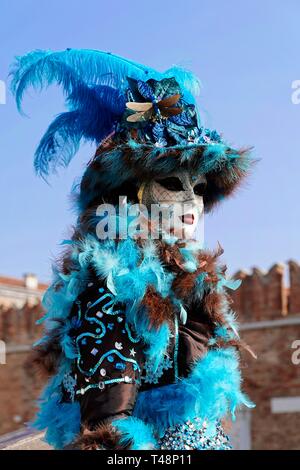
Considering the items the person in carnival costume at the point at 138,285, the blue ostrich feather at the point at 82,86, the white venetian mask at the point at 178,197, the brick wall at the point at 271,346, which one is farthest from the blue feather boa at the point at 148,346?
the brick wall at the point at 271,346

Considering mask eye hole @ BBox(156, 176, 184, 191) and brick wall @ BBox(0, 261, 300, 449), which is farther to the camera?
brick wall @ BBox(0, 261, 300, 449)

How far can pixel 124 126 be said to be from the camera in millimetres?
2379

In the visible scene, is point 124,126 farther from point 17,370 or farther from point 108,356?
point 17,370

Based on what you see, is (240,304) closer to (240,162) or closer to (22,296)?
(240,162)

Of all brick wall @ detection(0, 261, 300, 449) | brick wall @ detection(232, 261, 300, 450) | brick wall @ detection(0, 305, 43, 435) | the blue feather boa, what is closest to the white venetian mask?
the blue feather boa

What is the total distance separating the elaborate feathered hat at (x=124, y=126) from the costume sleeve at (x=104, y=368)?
1.41 feet

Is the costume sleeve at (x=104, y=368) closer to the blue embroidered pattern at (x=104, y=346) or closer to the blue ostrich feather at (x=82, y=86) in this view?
the blue embroidered pattern at (x=104, y=346)

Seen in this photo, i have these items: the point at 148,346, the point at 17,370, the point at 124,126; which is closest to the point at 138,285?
the point at 148,346

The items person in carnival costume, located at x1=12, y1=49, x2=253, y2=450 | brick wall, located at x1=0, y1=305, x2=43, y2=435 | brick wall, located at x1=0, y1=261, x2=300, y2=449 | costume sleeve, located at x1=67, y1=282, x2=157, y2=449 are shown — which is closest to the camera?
costume sleeve, located at x1=67, y1=282, x2=157, y2=449

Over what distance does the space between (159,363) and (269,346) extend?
1205cm

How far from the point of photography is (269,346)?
13773 millimetres

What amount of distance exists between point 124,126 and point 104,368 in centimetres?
82

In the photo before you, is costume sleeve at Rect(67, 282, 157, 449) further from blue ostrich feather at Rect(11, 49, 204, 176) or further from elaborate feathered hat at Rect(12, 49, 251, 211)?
blue ostrich feather at Rect(11, 49, 204, 176)

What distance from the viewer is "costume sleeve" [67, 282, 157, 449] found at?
1840mm
